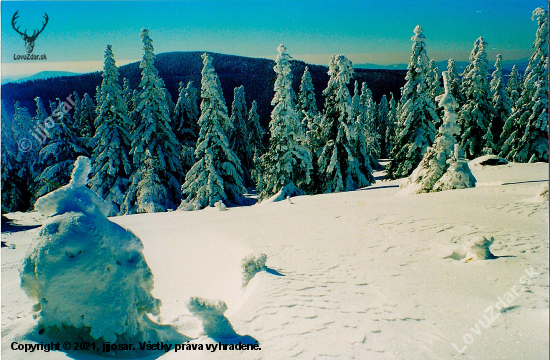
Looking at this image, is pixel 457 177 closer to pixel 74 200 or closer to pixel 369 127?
pixel 74 200

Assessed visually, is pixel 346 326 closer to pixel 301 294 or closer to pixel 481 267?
pixel 301 294

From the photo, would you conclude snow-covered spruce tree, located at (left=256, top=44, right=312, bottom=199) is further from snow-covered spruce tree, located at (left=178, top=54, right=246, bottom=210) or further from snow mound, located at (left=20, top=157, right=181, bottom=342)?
snow mound, located at (left=20, top=157, right=181, bottom=342)

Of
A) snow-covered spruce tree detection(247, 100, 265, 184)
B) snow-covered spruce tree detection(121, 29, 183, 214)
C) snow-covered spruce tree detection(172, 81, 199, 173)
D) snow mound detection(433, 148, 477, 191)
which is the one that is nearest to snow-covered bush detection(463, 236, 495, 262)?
snow mound detection(433, 148, 477, 191)

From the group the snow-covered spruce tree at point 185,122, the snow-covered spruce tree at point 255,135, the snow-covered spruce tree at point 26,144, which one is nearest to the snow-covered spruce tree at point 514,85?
the snow-covered spruce tree at point 255,135

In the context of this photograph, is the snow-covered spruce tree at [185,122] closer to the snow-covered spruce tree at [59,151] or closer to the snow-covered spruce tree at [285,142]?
the snow-covered spruce tree at [59,151]

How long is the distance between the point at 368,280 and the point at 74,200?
4719mm

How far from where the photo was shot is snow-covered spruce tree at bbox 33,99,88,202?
24.5m

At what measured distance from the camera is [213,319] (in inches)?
166

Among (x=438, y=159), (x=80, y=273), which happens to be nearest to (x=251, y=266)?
(x=80, y=273)

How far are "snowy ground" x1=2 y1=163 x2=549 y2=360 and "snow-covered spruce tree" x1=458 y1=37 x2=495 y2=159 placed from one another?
2051 cm

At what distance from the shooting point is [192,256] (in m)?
8.59

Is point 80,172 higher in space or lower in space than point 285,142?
higher

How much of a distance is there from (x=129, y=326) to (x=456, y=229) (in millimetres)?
6765

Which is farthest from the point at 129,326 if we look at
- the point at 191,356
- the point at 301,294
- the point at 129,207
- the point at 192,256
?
the point at 129,207
